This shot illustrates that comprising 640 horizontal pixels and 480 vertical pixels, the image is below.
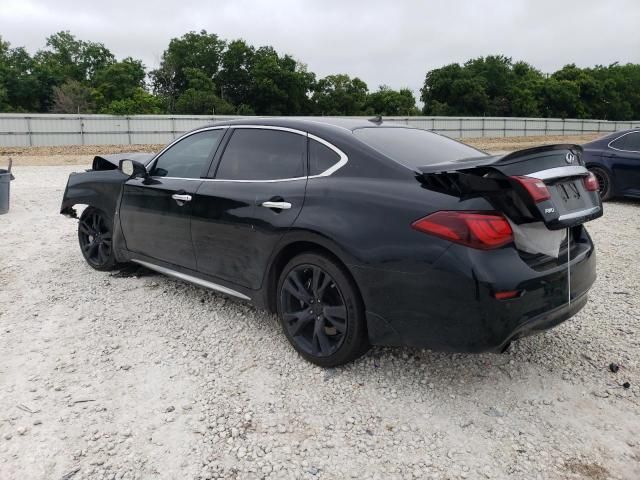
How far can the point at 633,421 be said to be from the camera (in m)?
2.95

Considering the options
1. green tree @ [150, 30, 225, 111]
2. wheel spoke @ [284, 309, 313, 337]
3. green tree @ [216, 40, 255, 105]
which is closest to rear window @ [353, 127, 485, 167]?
wheel spoke @ [284, 309, 313, 337]

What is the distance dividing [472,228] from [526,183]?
14.5 inches

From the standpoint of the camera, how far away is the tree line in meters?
52.4

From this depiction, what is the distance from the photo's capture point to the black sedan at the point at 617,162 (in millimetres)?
9453

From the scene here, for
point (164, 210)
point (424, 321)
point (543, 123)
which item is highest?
point (543, 123)

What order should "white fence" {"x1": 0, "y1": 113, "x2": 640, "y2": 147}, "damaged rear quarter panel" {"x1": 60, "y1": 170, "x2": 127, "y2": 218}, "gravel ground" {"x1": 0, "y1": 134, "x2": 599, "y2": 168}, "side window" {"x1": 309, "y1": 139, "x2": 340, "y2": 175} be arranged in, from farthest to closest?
"white fence" {"x1": 0, "y1": 113, "x2": 640, "y2": 147} < "gravel ground" {"x1": 0, "y1": 134, "x2": 599, "y2": 168} < "damaged rear quarter panel" {"x1": 60, "y1": 170, "x2": 127, "y2": 218} < "side window" {"x1": 309, "y1": 139, "x2": 340, "y2": 175}

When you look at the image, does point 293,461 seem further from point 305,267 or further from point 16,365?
point 16,365

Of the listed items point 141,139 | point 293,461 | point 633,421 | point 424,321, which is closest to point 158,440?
point 293,461

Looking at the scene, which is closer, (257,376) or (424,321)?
(424,321)

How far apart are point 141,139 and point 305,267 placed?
31125 millimetres

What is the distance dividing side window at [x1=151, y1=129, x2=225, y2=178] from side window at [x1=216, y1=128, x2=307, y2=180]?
0.22m

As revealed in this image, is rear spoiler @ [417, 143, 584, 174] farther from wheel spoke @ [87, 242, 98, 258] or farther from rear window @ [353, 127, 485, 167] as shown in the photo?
wheel spoke @ [87, 242, 98, 258]

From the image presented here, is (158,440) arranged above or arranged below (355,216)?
below

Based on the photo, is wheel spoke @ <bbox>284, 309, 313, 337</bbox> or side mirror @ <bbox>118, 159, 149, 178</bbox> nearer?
wheel spoke @ <bbox>284, 309, 313, 337</bbox>
